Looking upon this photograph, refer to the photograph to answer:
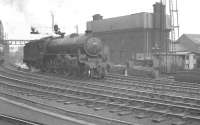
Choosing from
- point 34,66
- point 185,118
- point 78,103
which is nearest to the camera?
point 185,118

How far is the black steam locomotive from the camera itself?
21625 mm

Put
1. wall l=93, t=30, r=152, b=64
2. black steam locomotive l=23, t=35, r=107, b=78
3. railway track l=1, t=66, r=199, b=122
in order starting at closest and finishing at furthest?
railway track l=1, t=66, r=199, b=122, black steam locomotive l=23, t=35, r=107, b=78, wall l=93, t=30, r=152, b=64

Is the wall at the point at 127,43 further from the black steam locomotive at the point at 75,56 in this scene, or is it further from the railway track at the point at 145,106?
the railway track at the point at 145,106

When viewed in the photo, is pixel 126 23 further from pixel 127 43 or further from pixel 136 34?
pixel 127 43

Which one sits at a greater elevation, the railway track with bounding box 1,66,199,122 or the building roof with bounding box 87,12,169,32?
the building roof with bounding box 87,12,169,32

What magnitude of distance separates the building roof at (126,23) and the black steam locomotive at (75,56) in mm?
20801

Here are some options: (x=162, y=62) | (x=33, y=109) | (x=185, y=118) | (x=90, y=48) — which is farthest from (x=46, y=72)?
(x=185, y=118)

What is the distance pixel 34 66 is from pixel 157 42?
864 inches

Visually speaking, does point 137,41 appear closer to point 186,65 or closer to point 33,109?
point 186,65

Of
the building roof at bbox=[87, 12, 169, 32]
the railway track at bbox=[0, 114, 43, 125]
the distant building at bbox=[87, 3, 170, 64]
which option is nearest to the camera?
the railway track at bbox=[0, 114, 43, 125]

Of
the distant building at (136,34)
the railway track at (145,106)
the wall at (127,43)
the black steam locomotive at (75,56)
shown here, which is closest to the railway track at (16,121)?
the railway track at (145,106)

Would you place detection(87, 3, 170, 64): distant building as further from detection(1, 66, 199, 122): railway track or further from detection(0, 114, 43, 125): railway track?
detection(0, 114, 43, 125): railway track

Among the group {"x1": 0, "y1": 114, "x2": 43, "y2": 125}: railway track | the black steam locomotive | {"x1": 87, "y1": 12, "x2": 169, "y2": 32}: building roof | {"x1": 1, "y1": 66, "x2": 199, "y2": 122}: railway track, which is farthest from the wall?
{"x1": 0, "y1": 114, "x2": 43, "y2": 125}: railway track

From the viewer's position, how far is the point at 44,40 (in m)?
26.2
